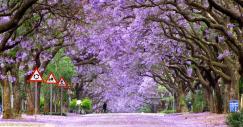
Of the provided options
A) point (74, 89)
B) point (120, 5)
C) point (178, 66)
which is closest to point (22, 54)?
point (120, 5)

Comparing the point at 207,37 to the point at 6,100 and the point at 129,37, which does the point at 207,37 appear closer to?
the point at 129,37

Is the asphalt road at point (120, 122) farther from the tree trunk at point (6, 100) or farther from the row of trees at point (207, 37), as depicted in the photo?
the row of trees at point (207, 37)

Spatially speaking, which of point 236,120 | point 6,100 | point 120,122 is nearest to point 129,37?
point 120,122

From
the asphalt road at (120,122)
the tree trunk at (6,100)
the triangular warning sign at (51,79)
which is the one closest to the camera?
the asphalt road at (120,122)

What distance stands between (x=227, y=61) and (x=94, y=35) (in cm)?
947

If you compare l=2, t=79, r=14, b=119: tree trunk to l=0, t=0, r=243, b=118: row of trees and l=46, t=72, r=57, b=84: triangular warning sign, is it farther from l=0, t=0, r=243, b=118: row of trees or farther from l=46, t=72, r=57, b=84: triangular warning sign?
l=46, t=72, r=57, b=84: triangular warning sign

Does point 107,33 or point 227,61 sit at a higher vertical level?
point 107,33

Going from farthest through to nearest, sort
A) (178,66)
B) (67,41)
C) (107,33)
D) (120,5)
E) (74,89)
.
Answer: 1. (74,89)
2. (178,66)
3. (67,41)
4. (107,33)
5. (120,5)

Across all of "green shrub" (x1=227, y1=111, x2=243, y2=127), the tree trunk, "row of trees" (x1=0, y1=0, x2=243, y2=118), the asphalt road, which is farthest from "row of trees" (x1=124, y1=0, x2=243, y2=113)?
the tree trunk

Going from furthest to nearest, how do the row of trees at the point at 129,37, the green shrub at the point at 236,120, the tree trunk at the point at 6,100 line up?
the tree trunk at the point at 6,100
the row of trees at the point at 129,37
the green shrub at the point at 236,120

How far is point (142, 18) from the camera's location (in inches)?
1108

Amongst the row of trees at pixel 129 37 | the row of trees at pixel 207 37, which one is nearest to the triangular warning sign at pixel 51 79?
the row of trees at pixel 129 37

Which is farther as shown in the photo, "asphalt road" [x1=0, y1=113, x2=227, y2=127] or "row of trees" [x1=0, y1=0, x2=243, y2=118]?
"asphalt road" [x1=0, y1=113, x2=227, y2=127]

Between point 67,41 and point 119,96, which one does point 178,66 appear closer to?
point 67,41
